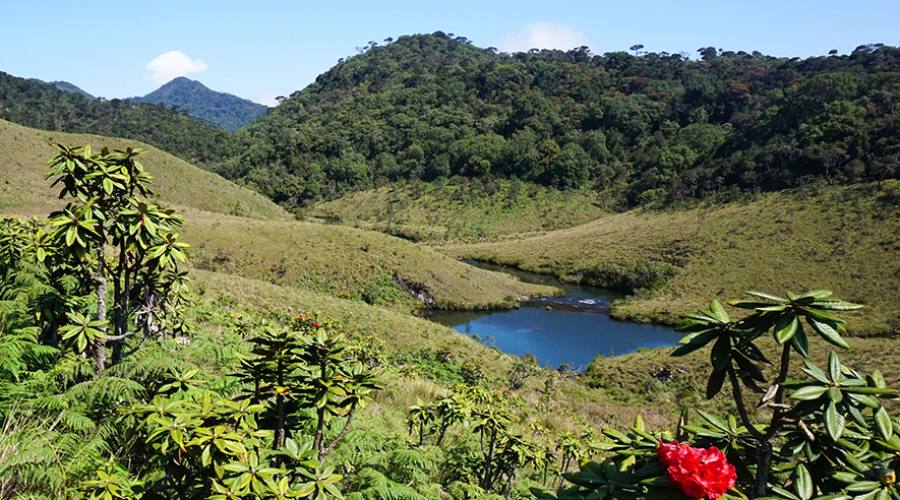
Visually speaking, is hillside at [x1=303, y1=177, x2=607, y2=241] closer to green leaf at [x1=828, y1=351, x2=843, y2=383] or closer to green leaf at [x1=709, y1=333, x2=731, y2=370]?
green leaf at [x1=709, y1=333, x2=731, y2=370]

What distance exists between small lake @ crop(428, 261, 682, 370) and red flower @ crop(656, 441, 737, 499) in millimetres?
29435

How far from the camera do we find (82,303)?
5.96 metres

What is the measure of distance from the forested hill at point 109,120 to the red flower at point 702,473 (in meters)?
131

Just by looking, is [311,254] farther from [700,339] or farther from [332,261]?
[700,339]

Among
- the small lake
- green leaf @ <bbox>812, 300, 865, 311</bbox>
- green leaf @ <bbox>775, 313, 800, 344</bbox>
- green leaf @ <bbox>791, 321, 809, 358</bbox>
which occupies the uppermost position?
green leaf @ <bbox>812, 300, 865, 311</bbox>

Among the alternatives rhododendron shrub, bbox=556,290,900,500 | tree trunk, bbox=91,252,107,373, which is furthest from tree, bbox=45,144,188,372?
rhododendron shrub, bbox=556,290,900,500

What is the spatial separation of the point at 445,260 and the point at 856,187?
135 ft

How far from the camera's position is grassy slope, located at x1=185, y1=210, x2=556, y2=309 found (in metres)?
39.7

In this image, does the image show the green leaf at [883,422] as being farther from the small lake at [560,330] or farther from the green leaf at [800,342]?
the small lake at [560,330]

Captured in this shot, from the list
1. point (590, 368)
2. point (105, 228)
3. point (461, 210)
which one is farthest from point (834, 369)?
point (461, 210)

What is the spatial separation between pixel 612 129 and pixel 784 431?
354 ft

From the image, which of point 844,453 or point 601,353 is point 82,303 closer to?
point 844,453

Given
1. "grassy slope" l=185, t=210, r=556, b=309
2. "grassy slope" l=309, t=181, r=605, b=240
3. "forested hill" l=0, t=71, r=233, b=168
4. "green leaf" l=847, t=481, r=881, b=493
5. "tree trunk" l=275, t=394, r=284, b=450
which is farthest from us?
"forested hill" l=0, t=71, r=233, b=168

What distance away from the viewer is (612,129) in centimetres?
10325
